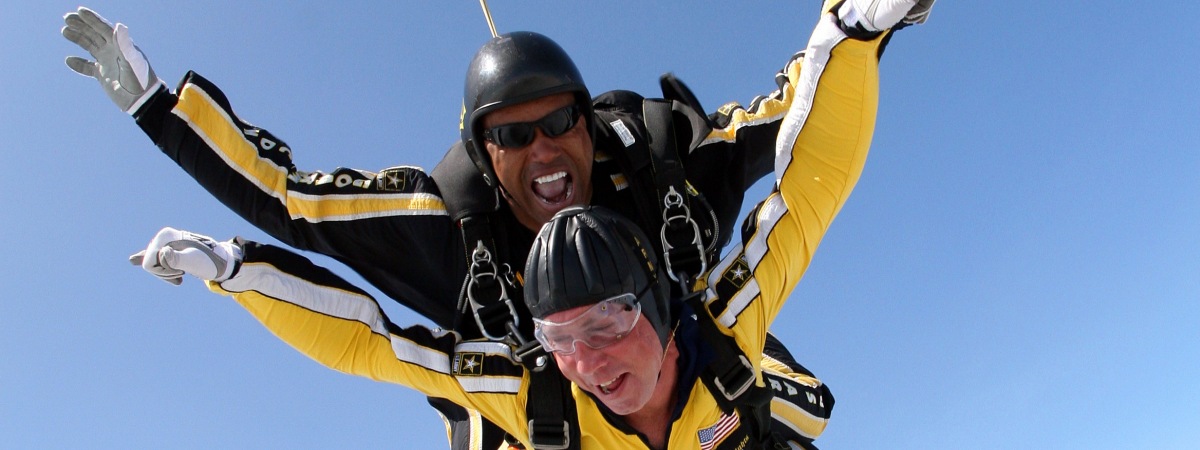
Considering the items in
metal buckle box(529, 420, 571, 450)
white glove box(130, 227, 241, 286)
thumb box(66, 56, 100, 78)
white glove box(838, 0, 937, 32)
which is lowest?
metal buckle box(529, 420, 571, 450)

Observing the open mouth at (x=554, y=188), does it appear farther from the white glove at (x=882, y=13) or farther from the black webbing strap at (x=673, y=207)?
the white glove at (x=882, y=13)

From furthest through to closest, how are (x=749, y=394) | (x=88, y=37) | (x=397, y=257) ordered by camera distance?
1. (x=397, y=257)
2. (x=88, y=37)
3. (x=749, y=394)

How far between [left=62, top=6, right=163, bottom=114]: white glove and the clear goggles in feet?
6.99

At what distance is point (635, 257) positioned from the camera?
331cm

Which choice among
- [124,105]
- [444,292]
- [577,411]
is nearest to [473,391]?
[577,411]

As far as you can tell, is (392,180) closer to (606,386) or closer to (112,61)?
(112,61)

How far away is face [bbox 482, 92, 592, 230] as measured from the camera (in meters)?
4.03

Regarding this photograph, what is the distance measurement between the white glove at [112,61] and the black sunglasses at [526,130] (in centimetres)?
144

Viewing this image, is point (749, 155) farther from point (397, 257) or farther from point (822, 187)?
point (397, 257)

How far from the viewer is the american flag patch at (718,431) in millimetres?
3590

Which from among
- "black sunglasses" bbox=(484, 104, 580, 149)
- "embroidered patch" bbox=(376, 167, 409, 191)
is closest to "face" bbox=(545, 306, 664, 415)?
"black sunglasses" bbox=(484, 104, 580, 149)

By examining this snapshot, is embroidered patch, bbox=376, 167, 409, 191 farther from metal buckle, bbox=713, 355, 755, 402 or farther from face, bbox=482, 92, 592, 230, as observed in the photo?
metal buckle, bbox=713, 355, 755, 402

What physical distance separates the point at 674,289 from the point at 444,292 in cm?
104

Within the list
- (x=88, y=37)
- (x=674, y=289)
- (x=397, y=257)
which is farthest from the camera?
(x=397, y=257)
